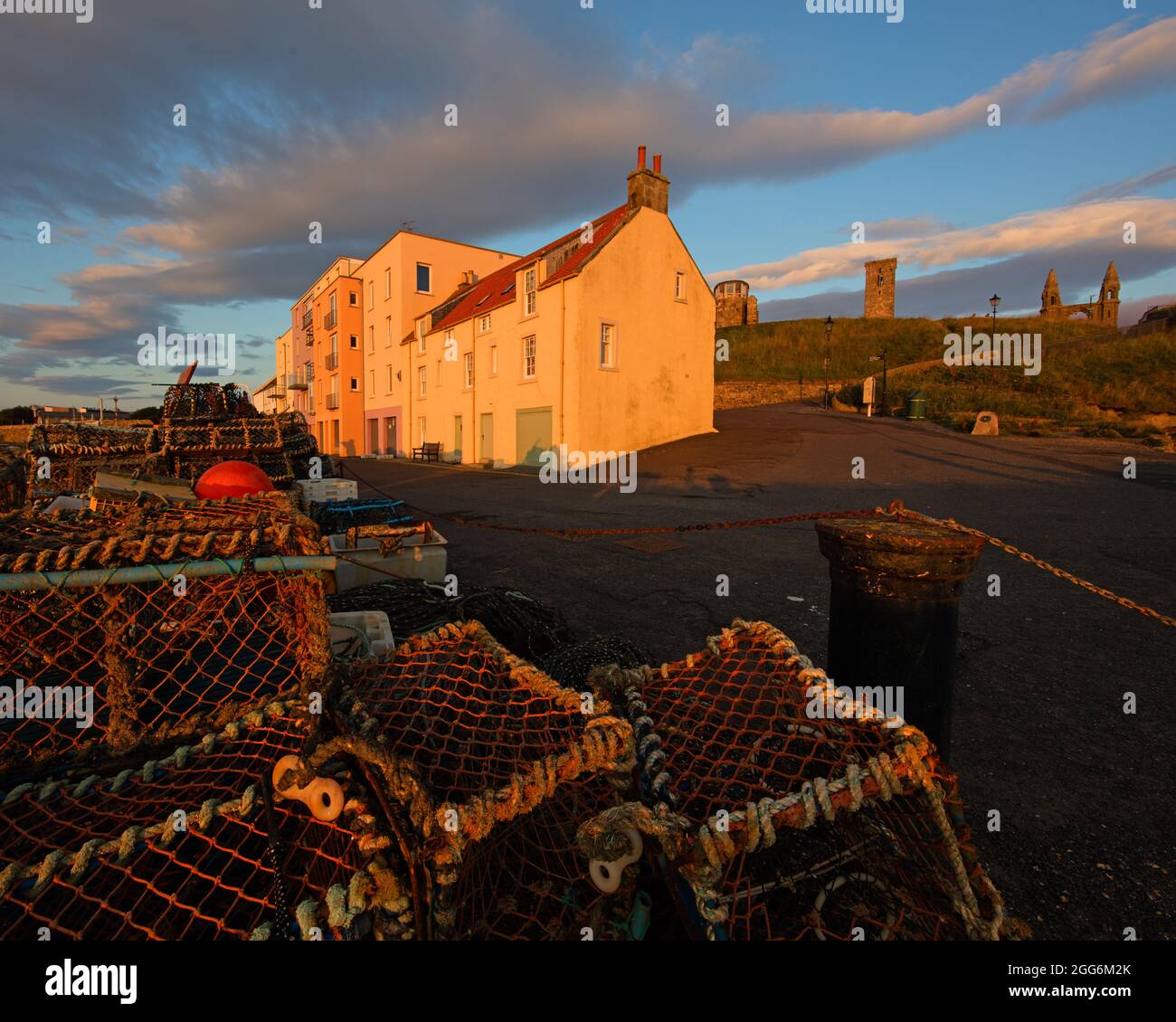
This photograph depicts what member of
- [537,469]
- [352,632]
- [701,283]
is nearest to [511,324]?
[537,469]

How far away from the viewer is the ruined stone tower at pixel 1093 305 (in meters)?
43.9

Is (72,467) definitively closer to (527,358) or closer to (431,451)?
(527,358)

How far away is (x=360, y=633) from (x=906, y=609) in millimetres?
2450

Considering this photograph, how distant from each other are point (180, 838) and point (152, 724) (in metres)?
0.73

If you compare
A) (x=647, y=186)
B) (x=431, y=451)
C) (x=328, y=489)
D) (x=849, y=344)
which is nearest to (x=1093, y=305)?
(x=849, y=344)

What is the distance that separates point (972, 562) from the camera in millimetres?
2309

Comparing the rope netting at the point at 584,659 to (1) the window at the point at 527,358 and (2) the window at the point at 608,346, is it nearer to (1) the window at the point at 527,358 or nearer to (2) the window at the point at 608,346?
(2) the window at the point at 608,346

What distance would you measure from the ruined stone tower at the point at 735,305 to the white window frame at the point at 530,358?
36.5 metres

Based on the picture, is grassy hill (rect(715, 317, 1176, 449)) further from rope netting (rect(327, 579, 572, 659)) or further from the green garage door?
rope netting (rect(327, 579, 572, 659))

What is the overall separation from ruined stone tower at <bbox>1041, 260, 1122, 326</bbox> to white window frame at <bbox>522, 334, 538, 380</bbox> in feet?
147

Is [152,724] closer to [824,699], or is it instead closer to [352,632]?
[352,632]

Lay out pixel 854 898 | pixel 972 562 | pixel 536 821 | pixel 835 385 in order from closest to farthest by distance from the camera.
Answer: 1. pixel 854 898
2. pixel 536 821
3. pixel 972 562
4. pixel 835 385

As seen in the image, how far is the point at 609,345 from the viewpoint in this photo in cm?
2022

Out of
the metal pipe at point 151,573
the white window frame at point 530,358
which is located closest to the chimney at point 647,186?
the white window frame at point 530,358
